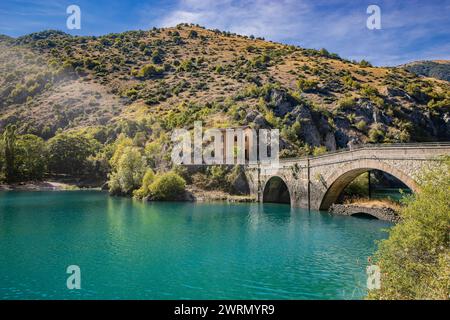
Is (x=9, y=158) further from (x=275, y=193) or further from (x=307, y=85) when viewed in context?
(x=307, y=85)

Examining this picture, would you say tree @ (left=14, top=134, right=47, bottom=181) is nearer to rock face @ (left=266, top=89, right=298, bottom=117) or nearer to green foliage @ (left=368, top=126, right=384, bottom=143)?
rock face @ (left=266, top=89, right=298, bottom=117)

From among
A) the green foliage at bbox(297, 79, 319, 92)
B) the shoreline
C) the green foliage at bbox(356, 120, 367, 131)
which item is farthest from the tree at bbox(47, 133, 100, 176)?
the green foliage at bbox(356, 120, 367, 131)

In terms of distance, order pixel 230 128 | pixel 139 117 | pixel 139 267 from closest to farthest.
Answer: pixel 139 267
pixel 230 128
pixel 139 117

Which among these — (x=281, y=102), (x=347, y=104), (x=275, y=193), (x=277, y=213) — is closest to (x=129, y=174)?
(x=275, y=193)

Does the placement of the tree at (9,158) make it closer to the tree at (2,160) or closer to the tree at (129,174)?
the tree at (2,160)

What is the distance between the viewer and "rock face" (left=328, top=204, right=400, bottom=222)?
141ft

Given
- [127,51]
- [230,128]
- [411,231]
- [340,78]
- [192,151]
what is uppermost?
[127,51]

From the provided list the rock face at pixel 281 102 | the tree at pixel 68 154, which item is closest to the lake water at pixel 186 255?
the rock face at pixel 281 102

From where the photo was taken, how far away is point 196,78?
141m

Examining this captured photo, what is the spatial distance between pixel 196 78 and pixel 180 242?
114540 millimetres

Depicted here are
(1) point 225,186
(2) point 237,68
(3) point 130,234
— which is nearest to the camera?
(3) point 130,234

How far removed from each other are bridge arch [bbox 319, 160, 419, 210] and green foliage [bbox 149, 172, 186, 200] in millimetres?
28571

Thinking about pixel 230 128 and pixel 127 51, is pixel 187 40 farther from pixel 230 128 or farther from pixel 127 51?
pixel 230 128
